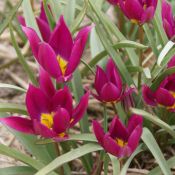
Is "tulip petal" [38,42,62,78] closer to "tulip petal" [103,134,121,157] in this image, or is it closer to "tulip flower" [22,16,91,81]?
"tulip flower" [22,16,91,81]

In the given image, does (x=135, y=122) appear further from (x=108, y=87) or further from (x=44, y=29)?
(x=44, y=29)

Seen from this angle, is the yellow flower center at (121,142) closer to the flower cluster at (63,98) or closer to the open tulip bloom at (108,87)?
the flower cluster at (63,98)

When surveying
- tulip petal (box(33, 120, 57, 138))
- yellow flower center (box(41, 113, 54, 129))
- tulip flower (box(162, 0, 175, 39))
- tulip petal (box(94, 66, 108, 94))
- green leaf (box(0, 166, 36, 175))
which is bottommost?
green leaf (box(0, 166, 36, 175))

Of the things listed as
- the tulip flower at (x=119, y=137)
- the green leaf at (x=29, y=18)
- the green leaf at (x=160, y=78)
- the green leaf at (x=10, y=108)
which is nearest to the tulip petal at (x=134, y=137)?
the tulip flower at (x=119, y=137)

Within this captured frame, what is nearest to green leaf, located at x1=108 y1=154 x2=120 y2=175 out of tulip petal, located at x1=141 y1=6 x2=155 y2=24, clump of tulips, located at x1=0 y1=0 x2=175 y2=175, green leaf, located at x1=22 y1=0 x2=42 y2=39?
clump of tulips, located at x1=0 y1=0 x2=175 y2=175

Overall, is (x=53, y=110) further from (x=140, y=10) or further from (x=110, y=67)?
(x=140, y=10)

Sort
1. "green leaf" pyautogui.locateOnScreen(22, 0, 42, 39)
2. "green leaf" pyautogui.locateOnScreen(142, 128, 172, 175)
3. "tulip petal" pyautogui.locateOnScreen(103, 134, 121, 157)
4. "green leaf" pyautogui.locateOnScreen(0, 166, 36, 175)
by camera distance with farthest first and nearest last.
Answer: "green leaf" pyautogui.locateOnScreen(22, 0, 42, 39)
"green leaf" pyautogui.locateOnScreen(0, 166, 36, 175)
"green leaf" pyautogui.locateOnScreen(142, 128, 172, 175)
"tulip petal" pyautogui.locateOnScreen(103, 134, 121, 157)

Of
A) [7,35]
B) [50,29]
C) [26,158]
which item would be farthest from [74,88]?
[7,35]

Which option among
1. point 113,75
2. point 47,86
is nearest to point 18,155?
point 47,86
